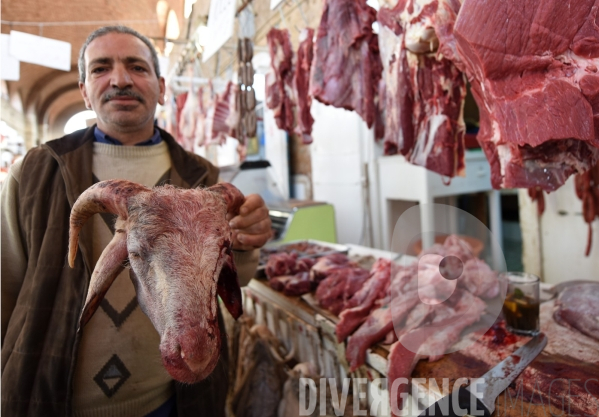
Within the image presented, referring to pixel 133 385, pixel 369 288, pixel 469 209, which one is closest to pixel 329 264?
pixel 369 288

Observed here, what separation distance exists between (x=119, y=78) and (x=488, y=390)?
1.57m

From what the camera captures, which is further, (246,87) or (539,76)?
(246,87)

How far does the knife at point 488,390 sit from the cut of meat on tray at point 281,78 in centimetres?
286

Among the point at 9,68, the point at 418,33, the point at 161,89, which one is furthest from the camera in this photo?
the point at 9,68

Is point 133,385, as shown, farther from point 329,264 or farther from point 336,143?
point 336,143

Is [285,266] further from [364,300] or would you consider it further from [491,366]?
[491,366]

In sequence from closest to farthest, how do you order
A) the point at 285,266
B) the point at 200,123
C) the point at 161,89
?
the point at 161,89
the point at 285,266
the point at 200,123

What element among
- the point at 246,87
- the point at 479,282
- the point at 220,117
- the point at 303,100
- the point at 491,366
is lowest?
the point at 491,366

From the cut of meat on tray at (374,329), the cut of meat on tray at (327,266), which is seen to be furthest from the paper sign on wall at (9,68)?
the cut of meat on tray at (374,329)

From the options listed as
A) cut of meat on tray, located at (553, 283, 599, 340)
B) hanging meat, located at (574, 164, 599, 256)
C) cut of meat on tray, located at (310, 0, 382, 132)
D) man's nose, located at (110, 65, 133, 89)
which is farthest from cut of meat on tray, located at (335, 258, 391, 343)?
hanging meat, located at (574, 164, 599, 256)

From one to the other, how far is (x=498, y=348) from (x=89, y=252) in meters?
1.68

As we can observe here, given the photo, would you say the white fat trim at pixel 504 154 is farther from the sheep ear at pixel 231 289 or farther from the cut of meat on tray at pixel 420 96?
the sheep ear at pixel 231 289

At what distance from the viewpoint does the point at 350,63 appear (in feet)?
8.44

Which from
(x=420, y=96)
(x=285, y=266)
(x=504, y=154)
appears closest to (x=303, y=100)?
(x=420, y=96)
